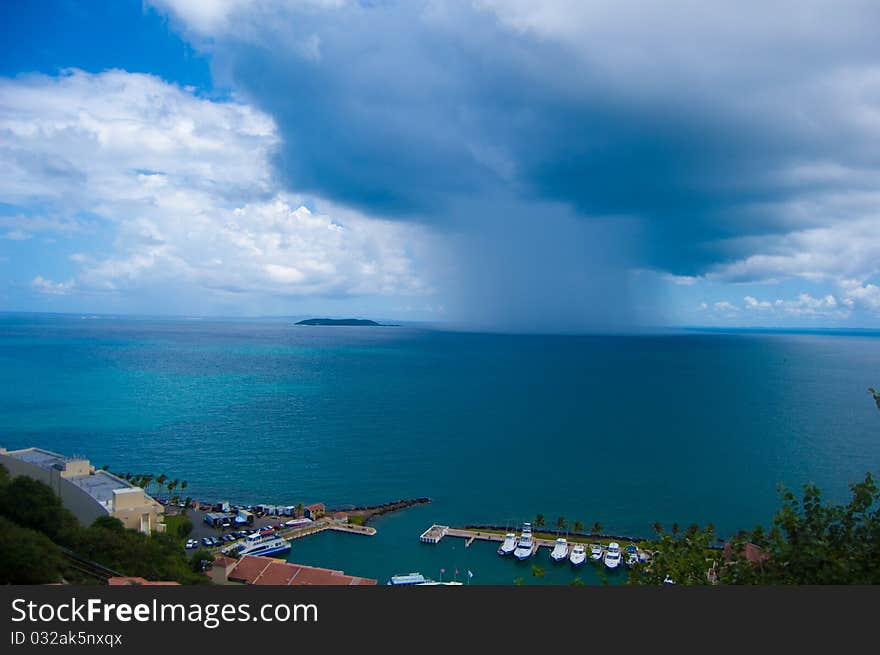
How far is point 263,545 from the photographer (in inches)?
1063

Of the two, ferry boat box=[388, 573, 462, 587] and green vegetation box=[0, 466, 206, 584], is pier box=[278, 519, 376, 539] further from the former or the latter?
green vegetation box=[0, 466, 206, 584]

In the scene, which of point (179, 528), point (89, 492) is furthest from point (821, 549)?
point (179, 528)

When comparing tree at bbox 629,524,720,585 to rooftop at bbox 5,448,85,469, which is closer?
tree at bbox 629,524,720,585

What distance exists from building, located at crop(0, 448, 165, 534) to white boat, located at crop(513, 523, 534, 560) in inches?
631

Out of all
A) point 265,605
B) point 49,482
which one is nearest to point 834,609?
point 265,605

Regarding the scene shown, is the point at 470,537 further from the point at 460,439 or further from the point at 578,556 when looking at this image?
the point at 460,439

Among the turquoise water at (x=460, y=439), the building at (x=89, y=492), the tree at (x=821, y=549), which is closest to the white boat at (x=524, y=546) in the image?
the turquoise water at (x=460, y=439)

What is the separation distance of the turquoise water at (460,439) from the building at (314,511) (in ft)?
6.79

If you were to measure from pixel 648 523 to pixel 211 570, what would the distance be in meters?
22.3

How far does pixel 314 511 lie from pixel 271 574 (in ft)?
33.4

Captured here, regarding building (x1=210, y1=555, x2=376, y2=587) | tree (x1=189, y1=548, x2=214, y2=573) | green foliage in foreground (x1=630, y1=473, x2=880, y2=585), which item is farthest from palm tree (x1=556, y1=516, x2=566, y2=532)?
green foliage in foreground (x1=630, y1=473, x2=880, y2=585)

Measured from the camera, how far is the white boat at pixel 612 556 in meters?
26.1

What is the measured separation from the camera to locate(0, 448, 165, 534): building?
2309cm

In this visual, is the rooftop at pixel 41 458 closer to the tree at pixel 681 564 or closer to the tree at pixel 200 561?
the tree at pixel 200 561
